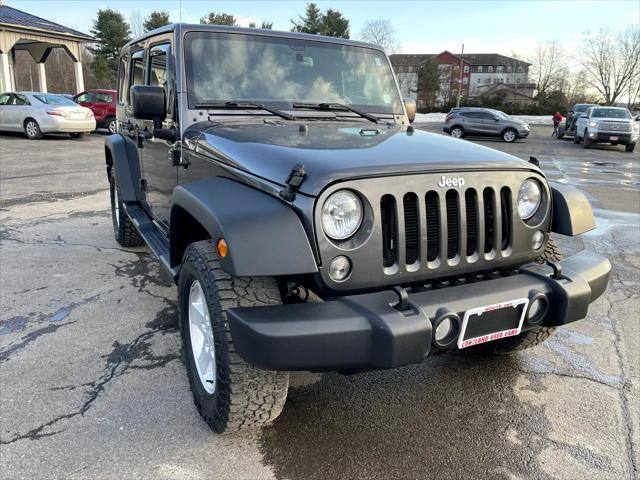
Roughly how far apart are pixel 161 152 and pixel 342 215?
2.12 metres

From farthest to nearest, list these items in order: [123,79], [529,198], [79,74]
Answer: [79,74] < [123,79] < [529,198]

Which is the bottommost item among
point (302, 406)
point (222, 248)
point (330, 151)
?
point (302, 406)

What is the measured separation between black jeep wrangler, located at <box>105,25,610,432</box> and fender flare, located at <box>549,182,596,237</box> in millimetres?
11

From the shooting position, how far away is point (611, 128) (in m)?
20.1

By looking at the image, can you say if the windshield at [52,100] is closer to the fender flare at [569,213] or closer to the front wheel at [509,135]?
the fender flare at [569,213]

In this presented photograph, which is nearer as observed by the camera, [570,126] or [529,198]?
[529,198]

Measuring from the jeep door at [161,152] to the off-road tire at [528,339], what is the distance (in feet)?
7.41

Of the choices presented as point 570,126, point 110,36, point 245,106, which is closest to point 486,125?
point 570,126

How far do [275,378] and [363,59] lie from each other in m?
2.57

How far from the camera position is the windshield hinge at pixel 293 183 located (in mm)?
2109

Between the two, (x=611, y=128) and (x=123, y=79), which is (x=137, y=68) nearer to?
(x=123, y=79)

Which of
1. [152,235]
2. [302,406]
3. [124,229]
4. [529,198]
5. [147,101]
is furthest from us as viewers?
[124,229]

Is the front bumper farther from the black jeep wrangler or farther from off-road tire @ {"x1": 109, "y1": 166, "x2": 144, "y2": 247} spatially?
off-road tire @ {"x1": 109, "y1": 166, "x2": 144, "y2": 247}

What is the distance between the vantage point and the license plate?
2.19 m
